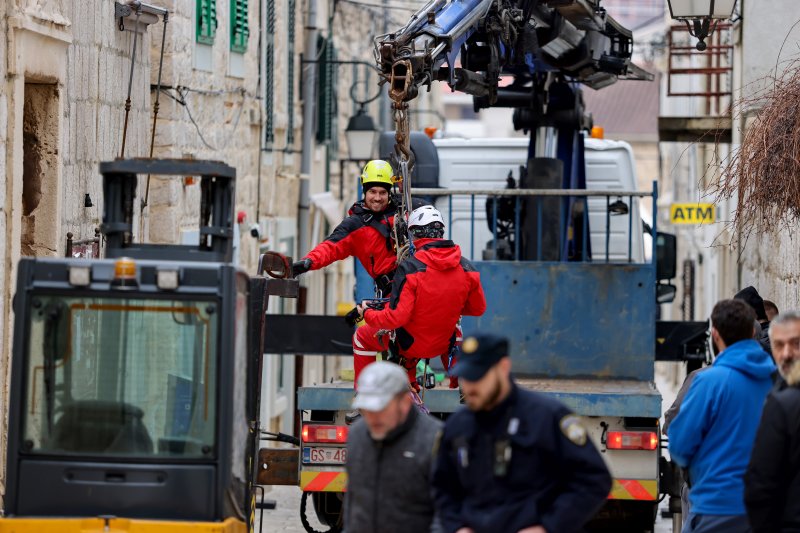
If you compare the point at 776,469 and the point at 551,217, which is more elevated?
the point at 551,217

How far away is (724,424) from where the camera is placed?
6.96 meters

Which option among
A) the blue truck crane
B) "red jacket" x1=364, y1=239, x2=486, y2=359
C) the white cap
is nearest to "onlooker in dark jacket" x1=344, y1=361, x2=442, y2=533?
the white cap

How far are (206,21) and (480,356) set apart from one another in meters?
11.1

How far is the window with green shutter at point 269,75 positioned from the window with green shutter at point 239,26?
1568mm

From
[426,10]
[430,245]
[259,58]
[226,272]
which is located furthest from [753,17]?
[226,272]

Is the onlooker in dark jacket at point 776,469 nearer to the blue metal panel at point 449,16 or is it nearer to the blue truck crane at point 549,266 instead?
the blue truck crane at point 549,266

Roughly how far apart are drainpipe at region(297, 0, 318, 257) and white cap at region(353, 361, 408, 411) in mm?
16970

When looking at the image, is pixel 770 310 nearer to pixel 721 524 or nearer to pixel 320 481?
pixel 320 481

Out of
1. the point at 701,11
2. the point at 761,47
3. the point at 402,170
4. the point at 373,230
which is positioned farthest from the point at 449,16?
the point at 761,47

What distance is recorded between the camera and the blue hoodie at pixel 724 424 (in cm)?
695

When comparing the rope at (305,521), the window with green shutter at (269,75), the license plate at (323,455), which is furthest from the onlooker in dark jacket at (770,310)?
the window with green shutter at (269,75)

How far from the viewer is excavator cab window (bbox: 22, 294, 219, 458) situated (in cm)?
730

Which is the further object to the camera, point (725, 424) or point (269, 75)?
point (269, 75)

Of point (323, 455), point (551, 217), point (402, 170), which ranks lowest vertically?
point (323, 455)
